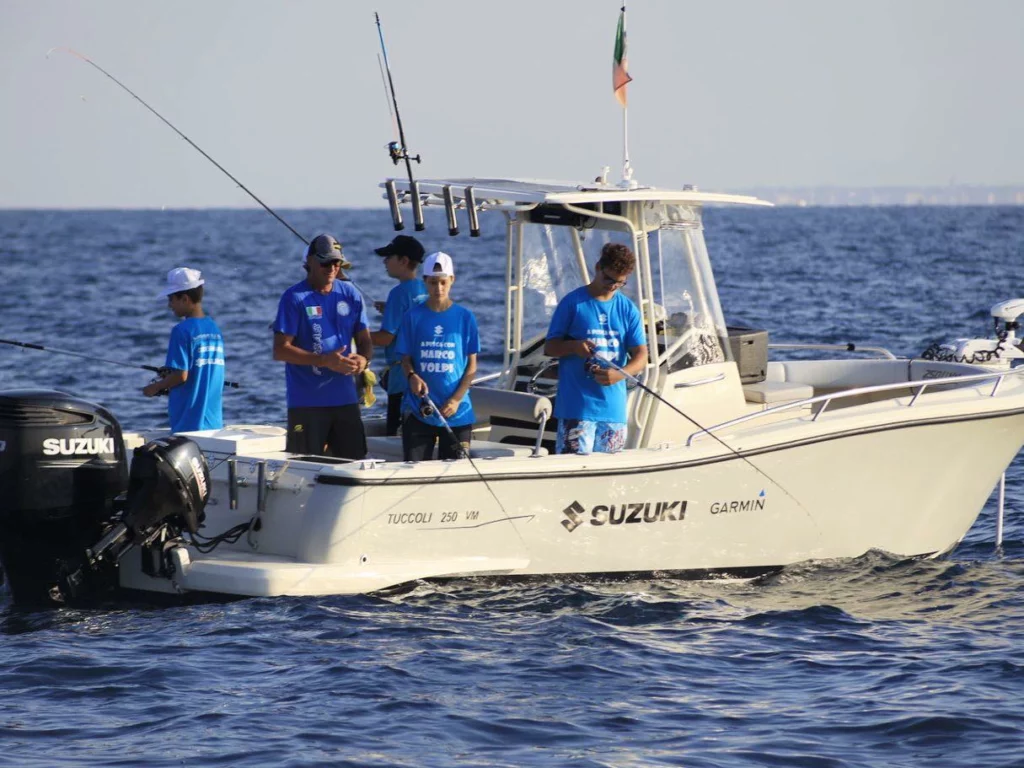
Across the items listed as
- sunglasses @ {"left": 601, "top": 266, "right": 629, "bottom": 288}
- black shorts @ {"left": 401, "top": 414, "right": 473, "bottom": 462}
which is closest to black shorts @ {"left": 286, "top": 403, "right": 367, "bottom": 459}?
black shorts @ {"left": 401, "top": 414, "right": 473, "bottom": 462}

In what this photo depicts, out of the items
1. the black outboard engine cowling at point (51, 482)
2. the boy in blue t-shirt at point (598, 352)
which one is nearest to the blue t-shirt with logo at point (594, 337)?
the boy in blue t-shirt at point (598, 352)

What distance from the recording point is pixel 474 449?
830cm

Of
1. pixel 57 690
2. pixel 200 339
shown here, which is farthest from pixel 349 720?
pixel 200 339

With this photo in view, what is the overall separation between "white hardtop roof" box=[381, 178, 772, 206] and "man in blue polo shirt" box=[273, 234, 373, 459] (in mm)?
891

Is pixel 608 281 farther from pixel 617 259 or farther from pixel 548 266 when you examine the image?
pixel 548 266

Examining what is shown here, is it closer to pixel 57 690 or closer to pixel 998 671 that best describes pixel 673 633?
pixel 998 671

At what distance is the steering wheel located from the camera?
30.6 ft

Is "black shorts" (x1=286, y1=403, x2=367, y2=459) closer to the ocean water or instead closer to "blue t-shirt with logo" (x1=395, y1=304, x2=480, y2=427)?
"blue t-shirt with logo" (x1=395, y1=304, x2=480, y2=427)

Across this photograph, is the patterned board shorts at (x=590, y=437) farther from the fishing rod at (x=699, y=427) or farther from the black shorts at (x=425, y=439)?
the black shorts at (x=425, y=439)

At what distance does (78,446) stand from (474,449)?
2118mm

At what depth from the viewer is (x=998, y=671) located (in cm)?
711

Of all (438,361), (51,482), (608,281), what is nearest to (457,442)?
(438,361)

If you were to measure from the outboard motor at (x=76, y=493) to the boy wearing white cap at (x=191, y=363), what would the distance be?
97cm

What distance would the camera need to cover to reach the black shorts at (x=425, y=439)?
8.08 metres
